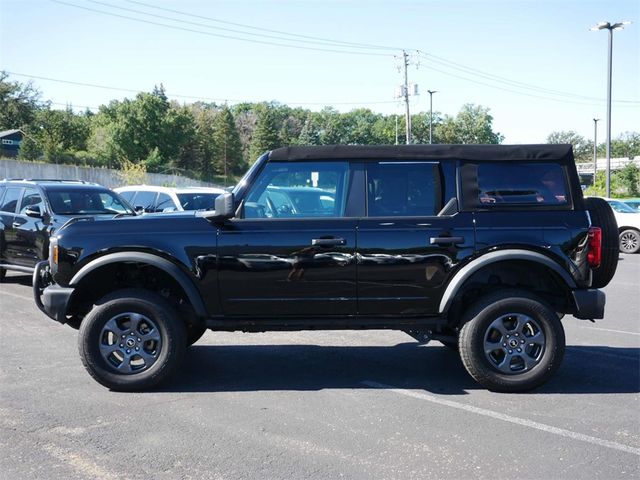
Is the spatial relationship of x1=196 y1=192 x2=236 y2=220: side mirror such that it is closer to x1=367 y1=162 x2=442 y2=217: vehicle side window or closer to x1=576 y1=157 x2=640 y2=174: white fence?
x1=367 y1=162 x2=442 y2=217: vehicle side window

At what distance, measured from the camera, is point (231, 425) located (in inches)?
178

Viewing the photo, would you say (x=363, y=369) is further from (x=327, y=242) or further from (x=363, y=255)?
(x=327, y=242)

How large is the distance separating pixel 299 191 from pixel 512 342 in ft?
7.22

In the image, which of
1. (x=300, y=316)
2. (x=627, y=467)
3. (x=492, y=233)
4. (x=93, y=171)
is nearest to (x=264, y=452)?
(x=300, y=316)

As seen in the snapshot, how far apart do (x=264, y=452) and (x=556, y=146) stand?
3520mm

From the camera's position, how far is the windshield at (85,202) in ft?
35.3

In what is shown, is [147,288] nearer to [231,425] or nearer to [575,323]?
[231,425]

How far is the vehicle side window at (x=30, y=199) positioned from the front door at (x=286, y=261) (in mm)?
6807

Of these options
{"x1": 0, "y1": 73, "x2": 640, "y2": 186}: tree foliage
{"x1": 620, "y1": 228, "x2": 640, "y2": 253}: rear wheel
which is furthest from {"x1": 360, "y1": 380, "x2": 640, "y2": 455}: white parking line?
{"x1": 0, "y1": 73, "x2": 640, "y2": 186}: tree foliage

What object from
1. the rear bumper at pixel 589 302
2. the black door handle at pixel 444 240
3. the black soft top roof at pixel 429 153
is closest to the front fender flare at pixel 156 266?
the black soft top roof at pixel 429 153

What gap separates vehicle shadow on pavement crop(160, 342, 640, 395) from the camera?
5.50 metres

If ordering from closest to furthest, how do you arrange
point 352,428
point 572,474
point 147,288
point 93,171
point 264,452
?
point 572,474
point 264,452
point 352,428
point 147,288
point 93,171

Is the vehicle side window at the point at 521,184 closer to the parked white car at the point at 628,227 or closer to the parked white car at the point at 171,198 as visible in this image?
the parked white car at the point at 171,198

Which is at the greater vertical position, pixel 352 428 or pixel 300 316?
pixel 300 316
